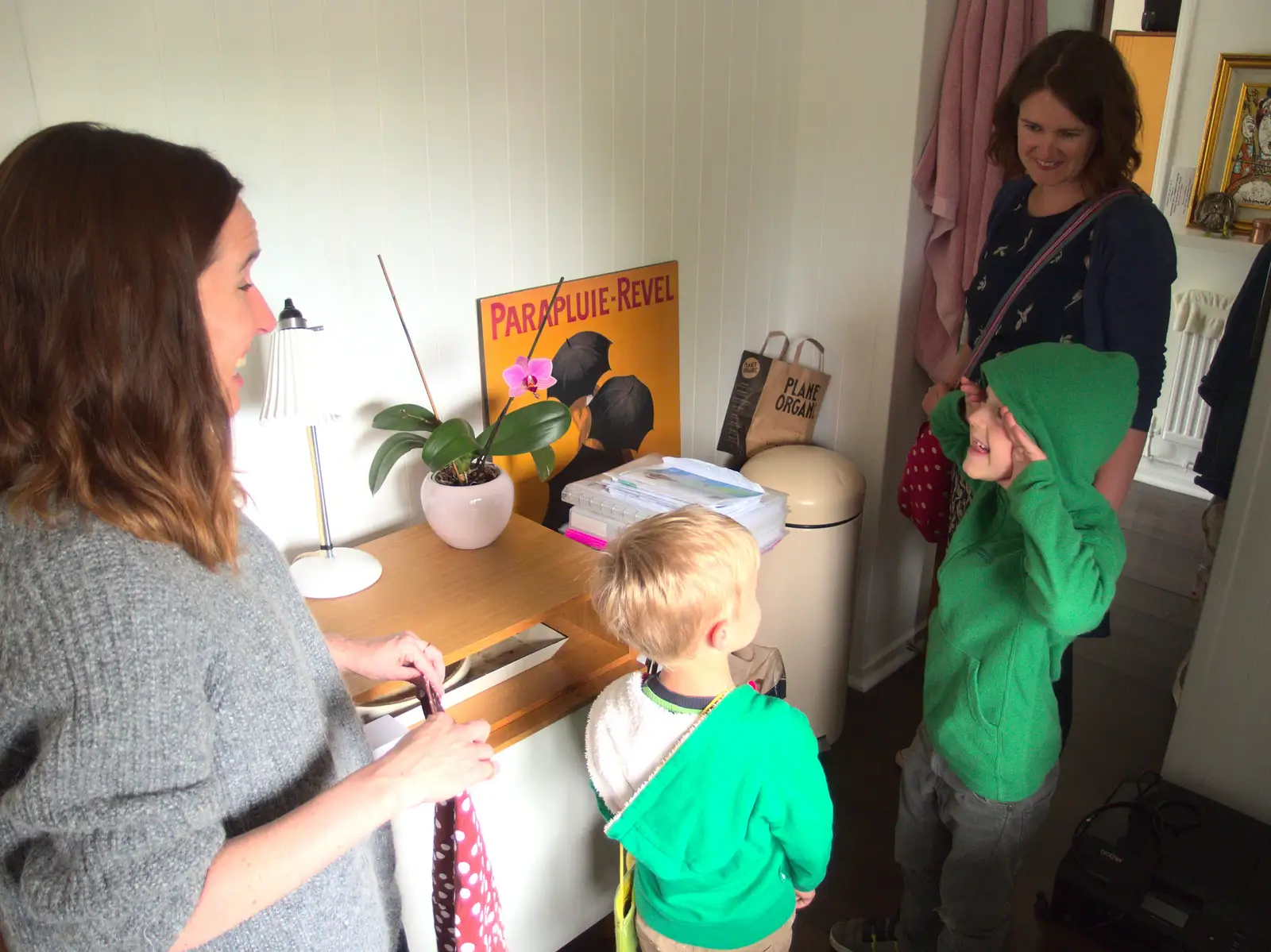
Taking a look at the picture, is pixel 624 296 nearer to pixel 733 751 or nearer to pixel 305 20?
pixel 305 20

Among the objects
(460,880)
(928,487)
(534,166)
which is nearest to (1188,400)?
(928,487)

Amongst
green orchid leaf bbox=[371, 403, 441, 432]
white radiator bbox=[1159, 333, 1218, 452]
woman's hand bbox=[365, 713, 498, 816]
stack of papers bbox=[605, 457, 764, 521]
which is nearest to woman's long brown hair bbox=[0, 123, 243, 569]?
woman's hand bbox=[365, 713, 498, 816]

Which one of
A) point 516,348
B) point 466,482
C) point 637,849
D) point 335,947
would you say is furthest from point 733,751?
point 516,348

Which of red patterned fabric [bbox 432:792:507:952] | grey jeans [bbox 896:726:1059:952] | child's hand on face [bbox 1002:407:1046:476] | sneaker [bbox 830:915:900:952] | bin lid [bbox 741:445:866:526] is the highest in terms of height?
child's hand on face [bbox 1002:407:1046:476]

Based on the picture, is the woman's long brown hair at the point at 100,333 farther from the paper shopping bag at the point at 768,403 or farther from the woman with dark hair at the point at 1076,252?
the paper shopping bag at the point at 768,403

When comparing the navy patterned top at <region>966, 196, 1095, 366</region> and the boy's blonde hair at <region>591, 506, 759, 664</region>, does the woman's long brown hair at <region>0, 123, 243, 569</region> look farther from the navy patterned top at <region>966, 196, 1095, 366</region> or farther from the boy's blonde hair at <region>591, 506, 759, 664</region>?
the navy patterned top at <region>966, 196, 1095, 366</region>

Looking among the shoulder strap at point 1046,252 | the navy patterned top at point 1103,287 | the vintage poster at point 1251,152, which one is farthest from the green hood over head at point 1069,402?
the vintage poster at point 1251,152

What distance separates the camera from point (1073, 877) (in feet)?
6.04

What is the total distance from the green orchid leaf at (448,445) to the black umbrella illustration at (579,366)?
0.39m

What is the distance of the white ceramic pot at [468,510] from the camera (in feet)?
5.10

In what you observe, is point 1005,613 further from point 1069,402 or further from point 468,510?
point 468,510

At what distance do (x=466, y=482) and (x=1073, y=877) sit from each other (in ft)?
4.46

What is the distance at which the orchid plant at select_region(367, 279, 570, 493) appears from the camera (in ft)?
5.09

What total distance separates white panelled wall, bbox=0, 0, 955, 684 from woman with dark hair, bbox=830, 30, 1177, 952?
48 cm
